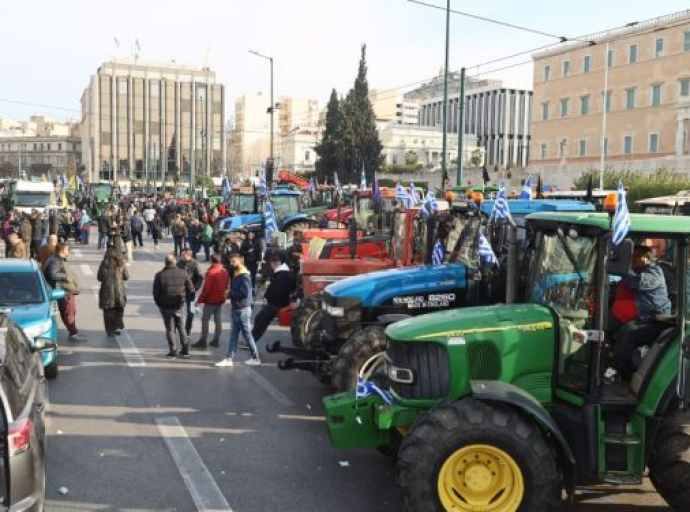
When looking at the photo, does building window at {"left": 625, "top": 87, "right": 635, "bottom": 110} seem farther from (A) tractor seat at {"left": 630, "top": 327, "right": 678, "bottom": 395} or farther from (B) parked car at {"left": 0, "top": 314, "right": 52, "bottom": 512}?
(B) parked car at {"left": 0, "top": 314, "right": 52, "bottom": 512}

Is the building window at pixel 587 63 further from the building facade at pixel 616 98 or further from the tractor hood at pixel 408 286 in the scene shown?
the tractor hood at pixel 408 286

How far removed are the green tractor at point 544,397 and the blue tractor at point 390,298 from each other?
2.01 m

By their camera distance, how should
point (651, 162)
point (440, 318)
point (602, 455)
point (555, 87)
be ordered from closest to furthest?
1. point (602, 455)
2. point (440, 318)
3. point (651, 162)
4. point (555, 87)

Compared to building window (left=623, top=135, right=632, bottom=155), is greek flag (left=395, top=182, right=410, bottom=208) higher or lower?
lower

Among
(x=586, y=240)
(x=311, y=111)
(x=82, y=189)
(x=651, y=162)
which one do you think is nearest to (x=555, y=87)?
(x=651, y=162)

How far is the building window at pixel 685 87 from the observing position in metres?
61.3

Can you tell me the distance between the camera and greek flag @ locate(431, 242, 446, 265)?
968 centimetres

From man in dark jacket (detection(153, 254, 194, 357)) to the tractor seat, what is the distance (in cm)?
752

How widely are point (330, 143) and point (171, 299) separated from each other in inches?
2674

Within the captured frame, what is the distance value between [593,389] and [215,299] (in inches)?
298

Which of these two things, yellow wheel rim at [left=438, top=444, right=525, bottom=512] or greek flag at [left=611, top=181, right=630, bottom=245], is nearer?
greek flag at [left=611, top=181, right=630, bottom=245]

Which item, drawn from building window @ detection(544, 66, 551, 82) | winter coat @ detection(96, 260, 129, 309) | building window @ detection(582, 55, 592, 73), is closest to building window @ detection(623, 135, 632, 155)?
building window @ detection(582, 55, 592, 73)

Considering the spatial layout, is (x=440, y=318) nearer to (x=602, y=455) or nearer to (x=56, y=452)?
(x=602, y=455)

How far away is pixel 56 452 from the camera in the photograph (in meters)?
7.21
